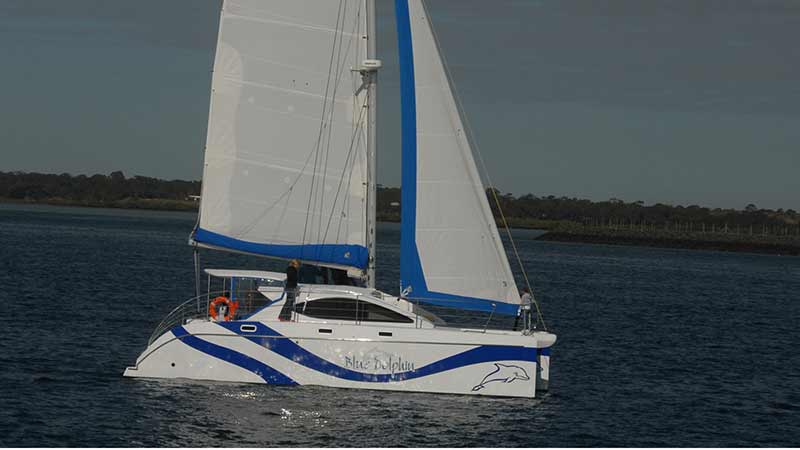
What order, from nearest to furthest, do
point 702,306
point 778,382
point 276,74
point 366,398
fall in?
1. point 366,398
2. point 276,74
3. point 778,382
4. point 702,306

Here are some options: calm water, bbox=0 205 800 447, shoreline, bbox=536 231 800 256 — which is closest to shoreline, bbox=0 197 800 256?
shoreline, bbox=536 231 800 256

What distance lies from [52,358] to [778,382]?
61.3 ft

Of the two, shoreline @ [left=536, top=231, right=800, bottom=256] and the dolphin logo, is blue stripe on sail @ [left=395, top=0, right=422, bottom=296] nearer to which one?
the dolphin logo

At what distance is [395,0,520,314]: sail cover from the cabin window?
714 millimetres

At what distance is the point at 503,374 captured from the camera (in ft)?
80.8

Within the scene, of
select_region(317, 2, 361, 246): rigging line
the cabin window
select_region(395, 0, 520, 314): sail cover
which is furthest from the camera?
select_region(317, 2, 361, 246): rigging line

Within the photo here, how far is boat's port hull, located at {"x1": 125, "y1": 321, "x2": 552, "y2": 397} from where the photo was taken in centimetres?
2447

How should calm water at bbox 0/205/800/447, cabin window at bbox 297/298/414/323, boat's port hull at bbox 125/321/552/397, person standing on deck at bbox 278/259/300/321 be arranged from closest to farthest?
calm water at bbox 0/205/800/447 < boat's port hull at bbox 125/321/552/397 < cabin window at bbox 297/298/414/323 < person standing on deck at bbox 278/259/300/321

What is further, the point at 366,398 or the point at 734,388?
the point at 734,388

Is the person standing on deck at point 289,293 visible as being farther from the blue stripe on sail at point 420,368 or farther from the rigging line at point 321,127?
the rigging line at point 321,127

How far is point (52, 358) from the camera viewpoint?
28.6m

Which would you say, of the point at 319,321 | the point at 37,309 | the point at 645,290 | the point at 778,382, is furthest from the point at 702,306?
the point at 319,321

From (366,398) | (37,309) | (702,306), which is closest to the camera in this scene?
(366,398)

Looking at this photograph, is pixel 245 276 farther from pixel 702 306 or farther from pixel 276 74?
pixel 702 306
